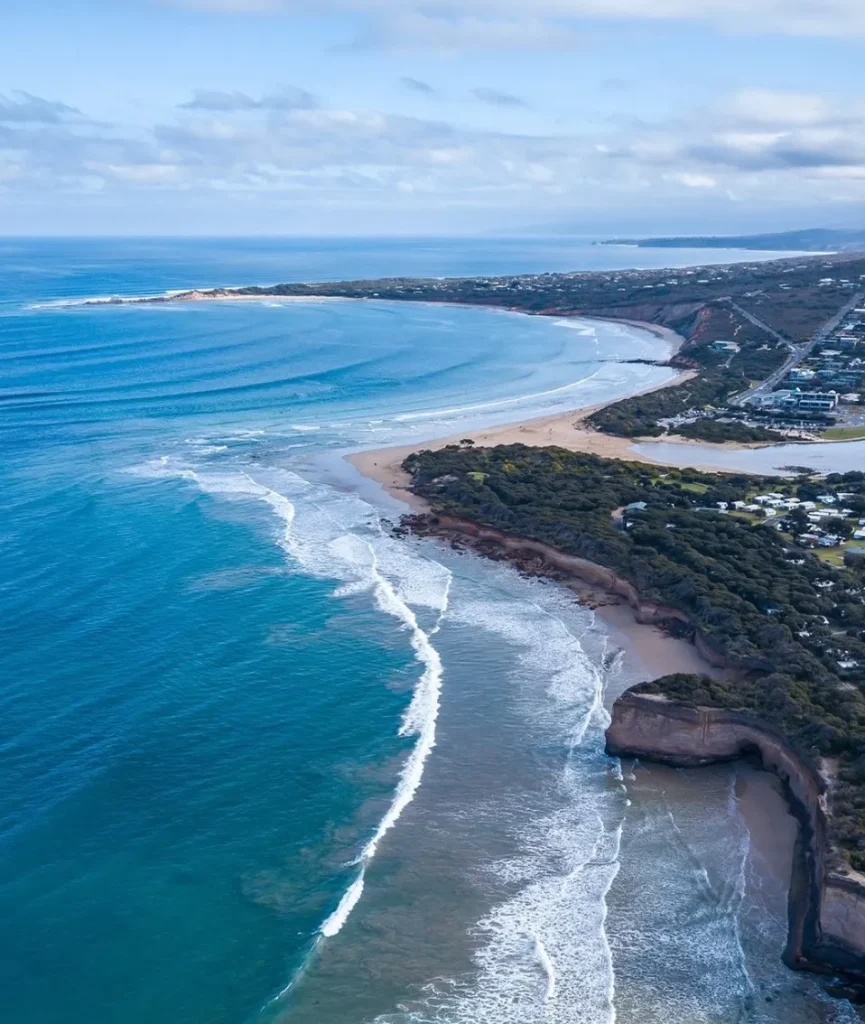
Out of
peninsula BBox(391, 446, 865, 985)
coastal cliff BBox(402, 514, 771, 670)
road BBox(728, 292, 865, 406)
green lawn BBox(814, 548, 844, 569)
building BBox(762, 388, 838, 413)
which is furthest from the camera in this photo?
road BBox(728, 292, 865, 406)

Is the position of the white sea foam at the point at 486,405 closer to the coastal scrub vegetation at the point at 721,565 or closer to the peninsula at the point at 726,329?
the peninsula at the point at 726,329

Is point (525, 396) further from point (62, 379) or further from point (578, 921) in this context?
point (578, 921)

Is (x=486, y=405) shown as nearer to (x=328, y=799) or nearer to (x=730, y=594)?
(x=730, y=594)

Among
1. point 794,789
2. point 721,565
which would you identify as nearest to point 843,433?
point 721,565

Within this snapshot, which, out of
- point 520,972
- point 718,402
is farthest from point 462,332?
point 520,972

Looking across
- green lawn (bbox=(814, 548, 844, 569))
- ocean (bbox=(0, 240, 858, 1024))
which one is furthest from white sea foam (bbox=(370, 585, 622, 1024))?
green lawn (bbox=(814, 548, 844, 569))

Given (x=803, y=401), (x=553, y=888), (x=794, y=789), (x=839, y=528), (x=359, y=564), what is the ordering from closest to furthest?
(x=553, y=888)
(x=794, y=789)
(x=359, y=564)
(x=839, y=528)
(x=803, y=401)

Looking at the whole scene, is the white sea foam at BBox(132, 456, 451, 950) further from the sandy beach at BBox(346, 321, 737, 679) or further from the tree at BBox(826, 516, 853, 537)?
the tree at BBox(826, 516, 853, 537)
